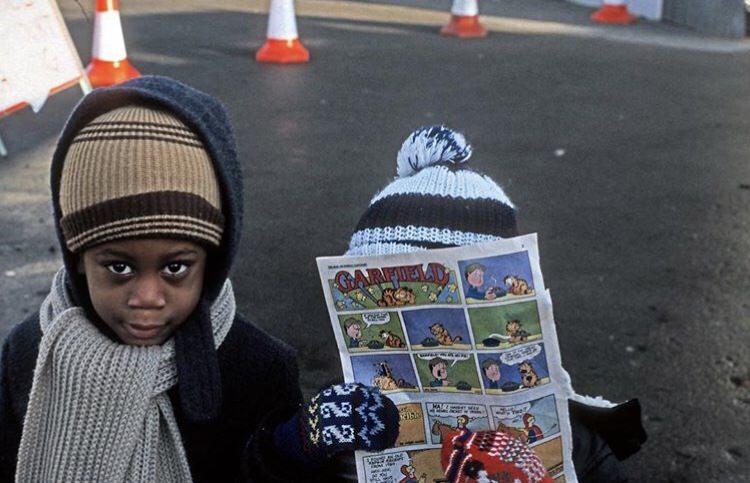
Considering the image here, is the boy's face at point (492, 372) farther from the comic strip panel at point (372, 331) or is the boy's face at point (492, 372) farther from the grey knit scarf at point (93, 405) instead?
the grey knit scarf at point (93, 405)

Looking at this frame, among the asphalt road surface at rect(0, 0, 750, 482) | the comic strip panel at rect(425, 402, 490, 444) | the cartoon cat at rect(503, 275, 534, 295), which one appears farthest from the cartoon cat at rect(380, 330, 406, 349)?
the asphalt road surface at rect(0, 0, 750, 482)

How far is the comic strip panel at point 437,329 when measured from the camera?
1.92 meters

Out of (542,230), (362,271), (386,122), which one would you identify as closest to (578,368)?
(542,230)

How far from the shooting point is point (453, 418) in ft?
6.43

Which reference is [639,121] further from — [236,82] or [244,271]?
[244,271]

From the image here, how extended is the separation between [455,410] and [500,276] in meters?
0.25

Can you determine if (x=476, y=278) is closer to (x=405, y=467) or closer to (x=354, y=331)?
(x=354, y=331)

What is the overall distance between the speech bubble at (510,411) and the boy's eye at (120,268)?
628mm

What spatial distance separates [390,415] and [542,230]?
11.4 feet

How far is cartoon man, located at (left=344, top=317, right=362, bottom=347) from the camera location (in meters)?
1.97

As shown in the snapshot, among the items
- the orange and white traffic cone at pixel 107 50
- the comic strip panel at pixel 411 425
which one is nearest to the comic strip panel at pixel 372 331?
the comic strip panel at pixel 411 425

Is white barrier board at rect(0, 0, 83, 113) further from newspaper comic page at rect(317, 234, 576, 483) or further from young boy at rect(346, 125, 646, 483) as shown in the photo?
newspaper comic page at rect(317, 234, 576, 483)

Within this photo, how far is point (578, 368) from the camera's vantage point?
4.03m

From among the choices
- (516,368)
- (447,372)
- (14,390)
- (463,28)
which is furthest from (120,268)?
(463,28)
